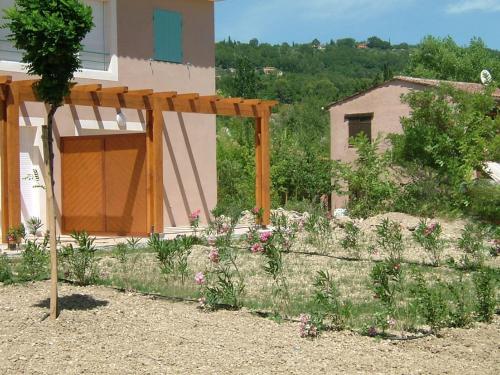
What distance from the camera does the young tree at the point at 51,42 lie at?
762cm

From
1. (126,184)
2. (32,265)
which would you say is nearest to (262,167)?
(126,184)

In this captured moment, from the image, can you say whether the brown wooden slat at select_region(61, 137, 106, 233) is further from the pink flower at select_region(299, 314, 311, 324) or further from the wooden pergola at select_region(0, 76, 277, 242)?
the pink flower at select_region(299, 314, 311, 324)

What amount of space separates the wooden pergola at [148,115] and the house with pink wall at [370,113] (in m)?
13.5

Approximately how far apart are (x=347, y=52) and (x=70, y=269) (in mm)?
104731

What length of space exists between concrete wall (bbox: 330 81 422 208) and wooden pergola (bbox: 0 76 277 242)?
1348 cm

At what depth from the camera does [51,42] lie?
770 centimetres

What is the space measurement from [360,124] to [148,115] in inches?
758

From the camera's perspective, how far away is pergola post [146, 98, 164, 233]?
16797 millimetres

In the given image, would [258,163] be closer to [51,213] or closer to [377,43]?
[51,213]

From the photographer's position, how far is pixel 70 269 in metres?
10.4

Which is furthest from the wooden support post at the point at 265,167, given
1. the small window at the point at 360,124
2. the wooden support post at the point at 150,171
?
the small window at the point at 360,124

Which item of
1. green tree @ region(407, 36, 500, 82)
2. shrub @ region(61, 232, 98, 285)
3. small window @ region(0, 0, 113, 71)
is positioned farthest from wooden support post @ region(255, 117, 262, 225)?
green tree @ region(407, 36, 500, 82)

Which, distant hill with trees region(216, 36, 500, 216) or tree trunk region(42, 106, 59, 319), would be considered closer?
tree trunk region(42, 106, 59, 319)

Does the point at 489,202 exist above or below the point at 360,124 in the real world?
below
